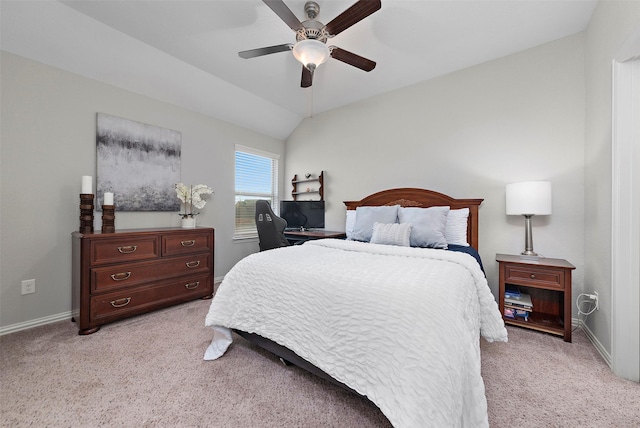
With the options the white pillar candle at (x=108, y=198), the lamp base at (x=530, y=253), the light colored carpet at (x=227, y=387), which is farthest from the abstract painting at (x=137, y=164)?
the lamp base at (x=530, y=253)

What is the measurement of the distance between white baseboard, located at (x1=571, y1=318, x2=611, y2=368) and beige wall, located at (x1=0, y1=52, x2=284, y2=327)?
441 cm

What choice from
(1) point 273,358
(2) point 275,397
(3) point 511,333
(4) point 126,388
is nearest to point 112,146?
(4) point 126,388

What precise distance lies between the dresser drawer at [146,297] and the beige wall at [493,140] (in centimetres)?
239

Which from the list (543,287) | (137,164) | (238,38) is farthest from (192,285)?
(543,287)

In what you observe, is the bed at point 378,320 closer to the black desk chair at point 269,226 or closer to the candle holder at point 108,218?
the black desk chair at point 269,226

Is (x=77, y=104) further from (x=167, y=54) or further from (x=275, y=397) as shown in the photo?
(x=275, y=397)

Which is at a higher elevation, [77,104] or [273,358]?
[77,104]

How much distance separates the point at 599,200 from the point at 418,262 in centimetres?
163

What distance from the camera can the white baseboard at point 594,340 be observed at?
1761mm

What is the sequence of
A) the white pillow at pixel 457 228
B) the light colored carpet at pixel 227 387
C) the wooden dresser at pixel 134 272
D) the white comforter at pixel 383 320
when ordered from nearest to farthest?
the white comforter at pixel 383 320, the light colored carpet at pixel 227 387, the wooden dresser at pixel 134 272, the white pillow at pixel 457 228

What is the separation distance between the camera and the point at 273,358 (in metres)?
1.83

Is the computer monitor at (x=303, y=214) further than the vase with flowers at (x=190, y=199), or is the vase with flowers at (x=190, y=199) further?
the computer monitor at (x=303, y=214)

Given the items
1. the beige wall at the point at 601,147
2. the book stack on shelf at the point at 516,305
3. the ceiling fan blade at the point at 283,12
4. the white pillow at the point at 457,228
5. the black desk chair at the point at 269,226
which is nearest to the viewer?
the ceiling fan blade at the point at 283,12

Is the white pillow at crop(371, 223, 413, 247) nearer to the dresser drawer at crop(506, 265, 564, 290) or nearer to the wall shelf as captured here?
the dresser drawer at crop(506, 265, 564, 290)
